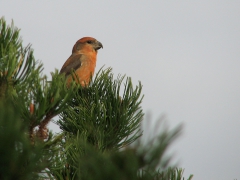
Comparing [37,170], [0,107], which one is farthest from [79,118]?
[0,107]

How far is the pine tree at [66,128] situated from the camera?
3.74ft

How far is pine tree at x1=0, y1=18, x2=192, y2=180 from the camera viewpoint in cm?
114

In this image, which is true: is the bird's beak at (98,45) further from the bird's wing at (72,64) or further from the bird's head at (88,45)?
the bird's wing at (72,64)

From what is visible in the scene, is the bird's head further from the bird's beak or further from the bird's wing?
the bird's wing

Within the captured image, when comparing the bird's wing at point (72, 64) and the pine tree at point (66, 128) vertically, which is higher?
the bird's wing at point (72, 64)

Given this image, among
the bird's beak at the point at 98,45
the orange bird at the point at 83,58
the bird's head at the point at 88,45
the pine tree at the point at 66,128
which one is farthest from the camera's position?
the bird's beak at the point at 98,45

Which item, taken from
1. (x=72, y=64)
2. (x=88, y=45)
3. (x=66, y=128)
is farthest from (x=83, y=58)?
(x=66, y=128)

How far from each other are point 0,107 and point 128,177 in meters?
0.45

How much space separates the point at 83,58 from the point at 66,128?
4.49 meters

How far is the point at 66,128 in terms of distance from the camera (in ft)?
9.51

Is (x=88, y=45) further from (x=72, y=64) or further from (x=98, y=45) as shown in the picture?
(x=72, y=64)

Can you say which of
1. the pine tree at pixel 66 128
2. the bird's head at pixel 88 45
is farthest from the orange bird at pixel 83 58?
the pine tree at pixel 66 128

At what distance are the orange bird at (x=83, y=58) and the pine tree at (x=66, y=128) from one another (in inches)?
143

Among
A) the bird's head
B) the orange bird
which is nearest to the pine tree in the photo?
the orange bird
